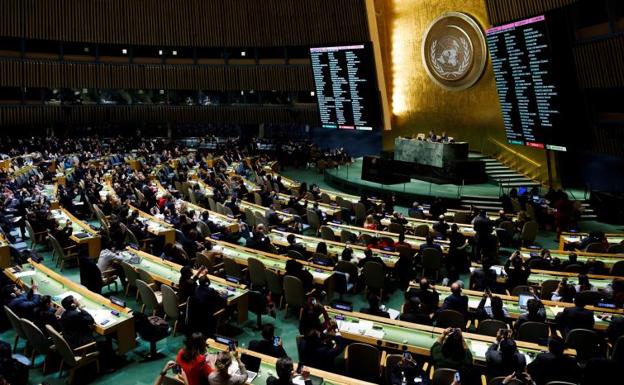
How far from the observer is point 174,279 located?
877 cm

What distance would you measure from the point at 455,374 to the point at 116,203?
11.6m

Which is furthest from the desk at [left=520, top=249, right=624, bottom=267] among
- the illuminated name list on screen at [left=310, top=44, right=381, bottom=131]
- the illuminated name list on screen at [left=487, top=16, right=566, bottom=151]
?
the illuminated name list on screen at [left=310, top=44, right=381, bottom=131]

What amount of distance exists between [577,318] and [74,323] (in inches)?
263

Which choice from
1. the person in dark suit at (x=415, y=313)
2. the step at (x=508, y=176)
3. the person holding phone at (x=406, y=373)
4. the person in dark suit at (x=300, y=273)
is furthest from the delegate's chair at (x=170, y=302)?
the step at (x=508, y=176)

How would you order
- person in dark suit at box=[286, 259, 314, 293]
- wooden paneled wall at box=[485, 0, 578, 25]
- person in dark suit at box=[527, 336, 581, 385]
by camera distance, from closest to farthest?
person in dark suit at box=[527, 336, 581, 385] < person in dark suit at box=[286, 259, 314, 293] < wooden paneled wall at box=[485, 0, 578, 25]

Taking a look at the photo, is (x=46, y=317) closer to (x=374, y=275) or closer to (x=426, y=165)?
(x=374, y=275)

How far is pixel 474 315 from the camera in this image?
A: 7.47 m

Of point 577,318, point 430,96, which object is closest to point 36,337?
point 577,318

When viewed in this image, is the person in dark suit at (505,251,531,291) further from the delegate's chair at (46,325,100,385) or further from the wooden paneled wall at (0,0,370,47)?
the wooden paneled wall at (0,0,370,47)

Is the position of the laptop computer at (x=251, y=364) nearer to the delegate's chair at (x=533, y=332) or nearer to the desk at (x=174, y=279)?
the desk at (x=174, y=279)

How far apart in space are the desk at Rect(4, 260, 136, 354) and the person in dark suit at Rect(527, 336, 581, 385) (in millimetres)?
Result: 5352

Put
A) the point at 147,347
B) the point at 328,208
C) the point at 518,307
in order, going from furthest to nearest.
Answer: the point at 328,208, the point at 147,347, the point at 518,307

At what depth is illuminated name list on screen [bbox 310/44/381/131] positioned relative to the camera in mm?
20531

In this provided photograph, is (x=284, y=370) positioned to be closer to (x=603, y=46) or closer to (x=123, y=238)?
(x=123, y=238)
